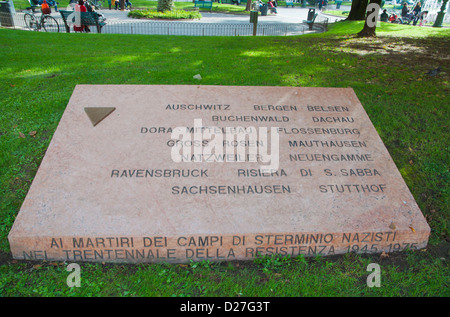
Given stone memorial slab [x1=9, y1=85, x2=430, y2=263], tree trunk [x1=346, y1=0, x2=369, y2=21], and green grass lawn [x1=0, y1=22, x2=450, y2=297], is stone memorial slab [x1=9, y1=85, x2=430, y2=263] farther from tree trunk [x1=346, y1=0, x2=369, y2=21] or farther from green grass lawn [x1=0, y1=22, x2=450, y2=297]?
tree trunk [x1=346, y1=0, x2=369, y2=21]

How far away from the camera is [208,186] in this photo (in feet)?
11.6

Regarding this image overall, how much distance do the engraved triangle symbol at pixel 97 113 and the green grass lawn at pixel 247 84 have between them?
103cm

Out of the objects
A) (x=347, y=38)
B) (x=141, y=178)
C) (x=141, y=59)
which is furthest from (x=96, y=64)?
(x=347, y=38)

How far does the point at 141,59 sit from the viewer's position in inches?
315

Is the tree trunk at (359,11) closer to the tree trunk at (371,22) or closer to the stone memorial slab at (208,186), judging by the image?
the tree trunk at (371,22)

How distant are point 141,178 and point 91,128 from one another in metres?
1.06

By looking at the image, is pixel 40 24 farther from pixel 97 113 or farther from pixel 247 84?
pixel 97 113

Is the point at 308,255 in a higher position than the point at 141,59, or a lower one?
lower

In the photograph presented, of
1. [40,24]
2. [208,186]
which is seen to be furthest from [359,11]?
[208,186]

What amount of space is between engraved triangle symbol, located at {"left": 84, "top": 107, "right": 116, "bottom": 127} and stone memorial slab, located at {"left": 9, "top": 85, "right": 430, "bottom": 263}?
0.01 metres

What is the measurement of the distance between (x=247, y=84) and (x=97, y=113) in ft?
10.0

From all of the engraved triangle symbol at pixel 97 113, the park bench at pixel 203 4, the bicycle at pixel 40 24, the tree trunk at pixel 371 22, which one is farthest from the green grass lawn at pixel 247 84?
the park bench at pixel 203 4

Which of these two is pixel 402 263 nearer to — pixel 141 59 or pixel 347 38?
pixel 141 59
